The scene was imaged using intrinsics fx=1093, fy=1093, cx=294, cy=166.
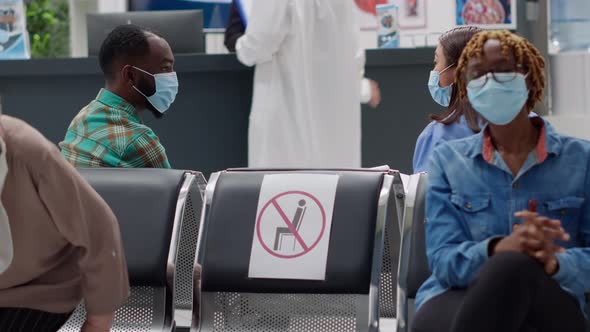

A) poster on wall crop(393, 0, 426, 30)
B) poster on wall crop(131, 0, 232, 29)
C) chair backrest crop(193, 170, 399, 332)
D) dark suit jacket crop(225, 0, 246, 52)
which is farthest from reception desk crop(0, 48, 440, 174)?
poster on wall crop(393, 0, 426, 30)

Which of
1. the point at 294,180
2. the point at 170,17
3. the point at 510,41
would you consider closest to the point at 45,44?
the point at 170,17

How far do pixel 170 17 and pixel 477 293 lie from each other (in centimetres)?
354

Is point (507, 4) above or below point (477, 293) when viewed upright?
above

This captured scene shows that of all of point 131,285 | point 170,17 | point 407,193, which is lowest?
point 131,285

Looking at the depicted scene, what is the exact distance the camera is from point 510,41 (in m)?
2.49

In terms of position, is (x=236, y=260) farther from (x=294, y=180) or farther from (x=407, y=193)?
(x=407, y=193)

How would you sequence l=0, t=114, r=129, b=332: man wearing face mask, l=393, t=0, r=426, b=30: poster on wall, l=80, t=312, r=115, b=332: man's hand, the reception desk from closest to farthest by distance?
l=0, t=114, r=129, b=332: man wearing face mask < l=80, t=312, r=115, b=332: man's hand < the reception desk < l=393, t=0, r=426, b=30: poster on wall

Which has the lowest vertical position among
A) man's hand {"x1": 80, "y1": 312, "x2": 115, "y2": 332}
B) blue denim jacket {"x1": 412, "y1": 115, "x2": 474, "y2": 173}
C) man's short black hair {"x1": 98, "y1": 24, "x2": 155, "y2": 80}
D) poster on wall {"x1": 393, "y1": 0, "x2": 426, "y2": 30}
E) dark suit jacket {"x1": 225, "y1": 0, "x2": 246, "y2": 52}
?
man's hand {"x1": 80, "y1": 312, "x2": 115, "y2": 332}

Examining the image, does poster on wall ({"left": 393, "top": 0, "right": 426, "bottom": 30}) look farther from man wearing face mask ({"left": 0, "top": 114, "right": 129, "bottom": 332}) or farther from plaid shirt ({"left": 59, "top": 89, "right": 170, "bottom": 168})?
man wearing face mask ({"left": 0, "top": 114, "right": 129, "bottom": 332})

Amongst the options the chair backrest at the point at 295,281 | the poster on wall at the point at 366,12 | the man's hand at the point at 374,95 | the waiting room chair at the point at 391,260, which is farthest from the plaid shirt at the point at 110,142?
the poster on wall at the point at 366,12

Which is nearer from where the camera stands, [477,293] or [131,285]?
[477,293]

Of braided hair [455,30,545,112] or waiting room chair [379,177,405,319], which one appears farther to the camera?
waiting room chair [379,177,405,319]

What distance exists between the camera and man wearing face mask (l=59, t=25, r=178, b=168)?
3264mm

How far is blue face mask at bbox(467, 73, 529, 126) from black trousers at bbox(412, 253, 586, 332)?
39 cm
